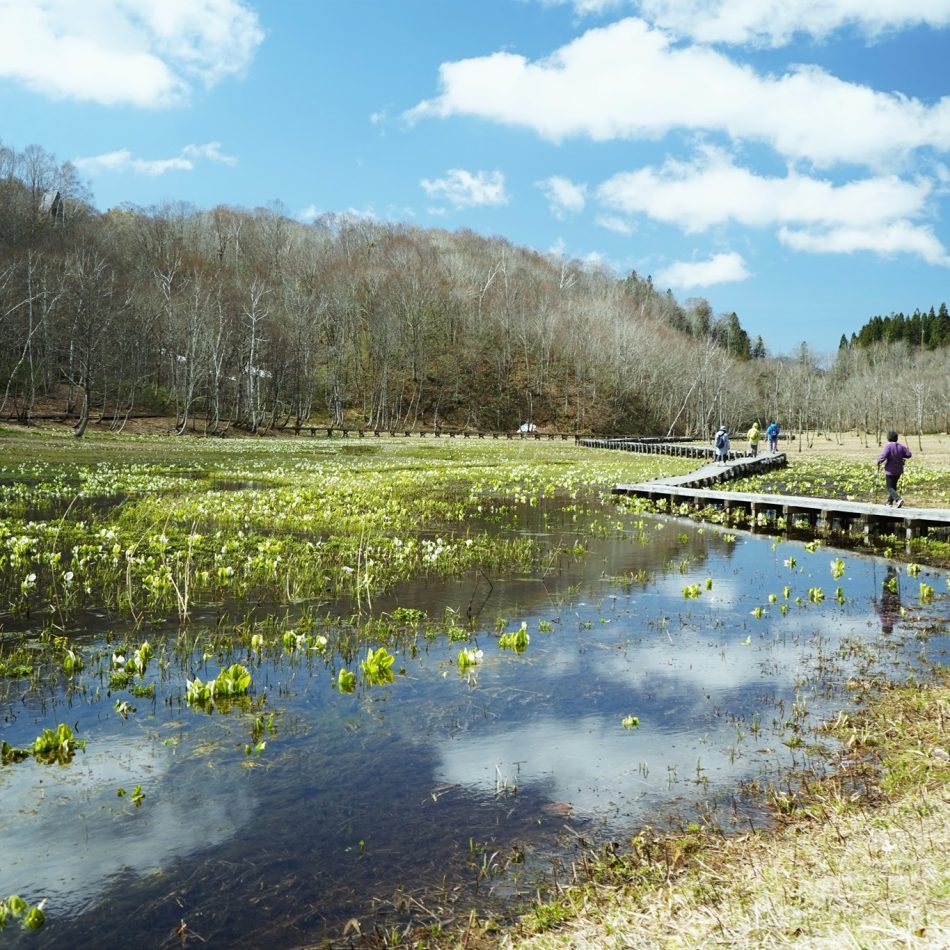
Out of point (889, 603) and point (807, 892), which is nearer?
point (807, 892)

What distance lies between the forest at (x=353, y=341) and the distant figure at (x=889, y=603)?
5284 centimetres

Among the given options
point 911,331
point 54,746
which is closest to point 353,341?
point 54,746

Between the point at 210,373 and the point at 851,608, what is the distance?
258 ft

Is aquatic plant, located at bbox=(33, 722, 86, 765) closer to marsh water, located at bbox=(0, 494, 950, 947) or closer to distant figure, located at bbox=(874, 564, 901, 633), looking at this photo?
marsh water, located at bbox=(0, 494, 950, 947)

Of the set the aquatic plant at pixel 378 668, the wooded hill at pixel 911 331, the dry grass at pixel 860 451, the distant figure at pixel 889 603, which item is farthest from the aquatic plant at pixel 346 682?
the wooded hill at pixel 911 331

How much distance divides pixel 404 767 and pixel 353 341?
103491 mm

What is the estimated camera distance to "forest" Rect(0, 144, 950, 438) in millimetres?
72812

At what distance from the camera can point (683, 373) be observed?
122312 mm

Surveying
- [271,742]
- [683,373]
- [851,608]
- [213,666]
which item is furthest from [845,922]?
[683,373]

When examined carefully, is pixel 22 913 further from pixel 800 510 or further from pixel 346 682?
pixel 800 510

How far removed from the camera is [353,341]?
10638 cm

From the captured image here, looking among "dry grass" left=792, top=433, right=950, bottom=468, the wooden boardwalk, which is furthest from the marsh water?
"dry grass" left=792, top=433, right=950, bottom=468

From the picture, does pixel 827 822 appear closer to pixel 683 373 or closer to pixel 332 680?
pixel 332 680

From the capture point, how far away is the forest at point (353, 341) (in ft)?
239
